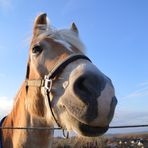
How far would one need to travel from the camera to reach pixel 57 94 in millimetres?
3414

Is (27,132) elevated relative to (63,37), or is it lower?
lower

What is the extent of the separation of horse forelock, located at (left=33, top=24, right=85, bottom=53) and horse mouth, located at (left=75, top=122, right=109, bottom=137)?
3.82 feet

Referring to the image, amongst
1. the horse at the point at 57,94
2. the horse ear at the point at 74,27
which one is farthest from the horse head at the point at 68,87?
the horse ear at the point at 74,27

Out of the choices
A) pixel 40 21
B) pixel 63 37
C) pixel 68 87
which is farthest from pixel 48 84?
pixel 40 21

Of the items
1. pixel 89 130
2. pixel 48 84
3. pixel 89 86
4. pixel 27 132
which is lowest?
pixel 89 130

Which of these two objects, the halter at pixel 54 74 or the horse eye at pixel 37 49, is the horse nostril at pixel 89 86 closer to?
the halter at pixel 54 74

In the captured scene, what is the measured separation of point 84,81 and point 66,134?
899 millimetres

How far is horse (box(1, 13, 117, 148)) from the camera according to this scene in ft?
9.49

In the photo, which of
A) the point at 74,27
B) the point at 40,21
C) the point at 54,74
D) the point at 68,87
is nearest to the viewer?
the point at 68,87

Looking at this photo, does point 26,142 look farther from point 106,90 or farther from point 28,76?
point 106,90

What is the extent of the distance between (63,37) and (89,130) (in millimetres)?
1590

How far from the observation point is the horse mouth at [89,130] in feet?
9.74

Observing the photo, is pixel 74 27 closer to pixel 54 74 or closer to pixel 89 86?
pixel 54 74

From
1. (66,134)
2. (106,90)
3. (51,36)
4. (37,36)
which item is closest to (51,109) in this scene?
(66,134)
